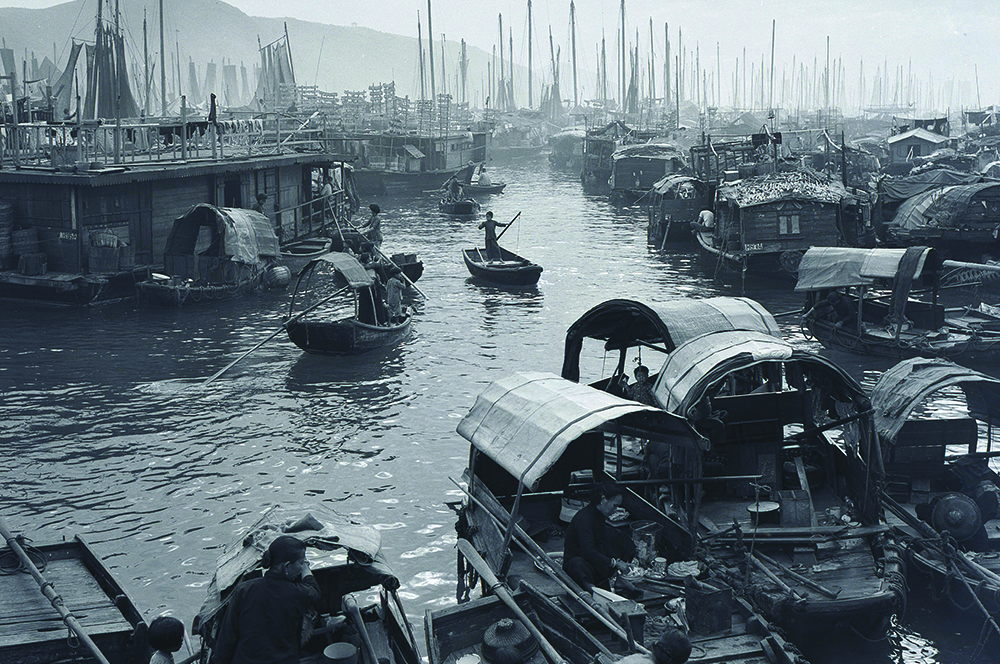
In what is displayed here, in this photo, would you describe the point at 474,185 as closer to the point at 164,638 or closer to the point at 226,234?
the point at 226,234

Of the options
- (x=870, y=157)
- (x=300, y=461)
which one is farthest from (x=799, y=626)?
(x=870, y=157)

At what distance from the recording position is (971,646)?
402 inches

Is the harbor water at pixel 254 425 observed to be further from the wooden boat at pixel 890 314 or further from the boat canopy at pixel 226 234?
the boat canopy at pixel 226 234

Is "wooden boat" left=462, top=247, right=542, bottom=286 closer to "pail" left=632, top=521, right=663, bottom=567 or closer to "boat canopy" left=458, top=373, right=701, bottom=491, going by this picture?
"boat canopy" left=458, top=373, right=701, bottom=491

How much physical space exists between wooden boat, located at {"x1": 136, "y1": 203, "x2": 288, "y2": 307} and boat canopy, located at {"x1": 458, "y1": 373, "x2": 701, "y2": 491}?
1693 cm

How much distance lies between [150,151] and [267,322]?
964cm

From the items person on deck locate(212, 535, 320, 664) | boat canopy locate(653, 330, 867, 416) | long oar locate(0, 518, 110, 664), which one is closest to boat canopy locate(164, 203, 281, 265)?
boat canopy locate(653, 330, 867, 416)

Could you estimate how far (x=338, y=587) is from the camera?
8.63 m

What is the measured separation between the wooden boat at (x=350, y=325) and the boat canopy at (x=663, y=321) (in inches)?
300

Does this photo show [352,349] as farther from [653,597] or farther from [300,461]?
[653,597]

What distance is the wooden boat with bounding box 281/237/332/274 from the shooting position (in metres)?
31.3

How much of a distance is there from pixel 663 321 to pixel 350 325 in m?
9.43

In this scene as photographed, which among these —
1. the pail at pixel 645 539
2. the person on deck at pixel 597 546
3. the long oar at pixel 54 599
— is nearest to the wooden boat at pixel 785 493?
the pail at pixel 645 539

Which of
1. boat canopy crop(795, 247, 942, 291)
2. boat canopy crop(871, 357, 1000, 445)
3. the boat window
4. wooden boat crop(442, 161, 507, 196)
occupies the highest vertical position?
wooden boat crop(442, 161, 507, 196)
